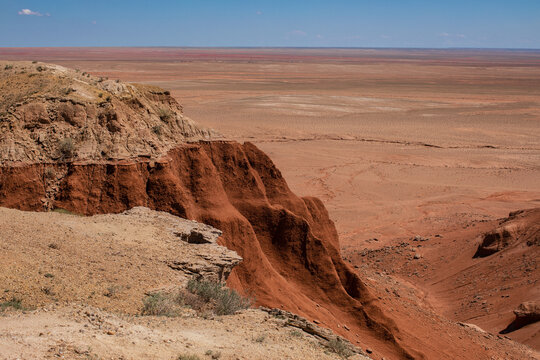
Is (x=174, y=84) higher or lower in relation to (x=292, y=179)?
higher

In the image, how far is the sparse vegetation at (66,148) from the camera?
11391 millimetres

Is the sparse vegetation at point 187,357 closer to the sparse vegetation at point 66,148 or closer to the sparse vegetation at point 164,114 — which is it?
the sparse vegetation at point 66,148

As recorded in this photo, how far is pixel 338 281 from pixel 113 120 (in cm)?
637

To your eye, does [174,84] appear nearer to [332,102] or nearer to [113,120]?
[332,102]

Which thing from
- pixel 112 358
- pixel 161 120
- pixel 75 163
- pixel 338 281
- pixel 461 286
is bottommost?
pixel 461 286

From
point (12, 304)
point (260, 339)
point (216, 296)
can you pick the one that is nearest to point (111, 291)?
point (12, 304)

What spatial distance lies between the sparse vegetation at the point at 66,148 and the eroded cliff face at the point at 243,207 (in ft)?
0.67

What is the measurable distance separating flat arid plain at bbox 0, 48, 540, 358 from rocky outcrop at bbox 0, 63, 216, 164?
753 centimetres

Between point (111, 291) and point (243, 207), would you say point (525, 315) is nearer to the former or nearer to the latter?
point (243, 207)

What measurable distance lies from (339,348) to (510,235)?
45.1 feet

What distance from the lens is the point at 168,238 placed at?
9867 mm

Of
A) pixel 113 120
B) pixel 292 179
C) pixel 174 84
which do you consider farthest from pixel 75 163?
pixel 174 84

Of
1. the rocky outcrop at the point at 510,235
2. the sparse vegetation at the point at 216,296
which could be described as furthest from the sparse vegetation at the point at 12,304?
the rocky outcrop at the point at 510,235

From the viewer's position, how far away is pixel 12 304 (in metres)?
6.57
